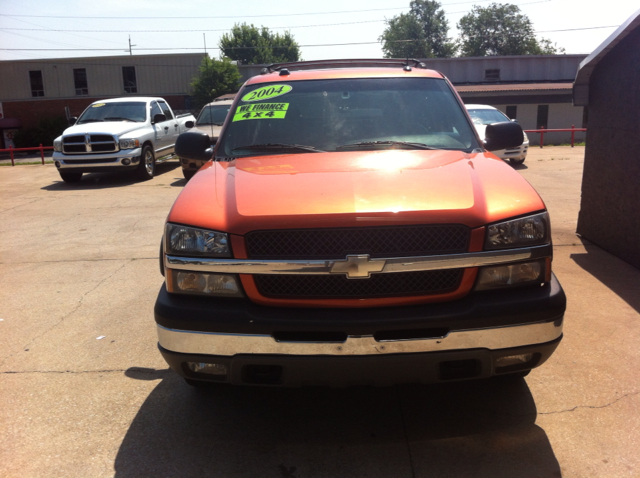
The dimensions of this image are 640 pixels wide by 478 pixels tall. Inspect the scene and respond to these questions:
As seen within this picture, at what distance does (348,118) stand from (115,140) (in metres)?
10.8

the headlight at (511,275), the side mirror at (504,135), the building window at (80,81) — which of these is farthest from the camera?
the building window at (80,81)

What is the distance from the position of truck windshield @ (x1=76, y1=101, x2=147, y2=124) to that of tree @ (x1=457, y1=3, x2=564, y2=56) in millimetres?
76865

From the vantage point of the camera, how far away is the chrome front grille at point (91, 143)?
1355 cm

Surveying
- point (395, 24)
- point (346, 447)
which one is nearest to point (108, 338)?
point (346, 447)

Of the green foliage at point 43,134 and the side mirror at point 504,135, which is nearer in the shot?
the side mirror at point 504,135

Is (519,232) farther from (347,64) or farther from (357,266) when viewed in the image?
(347,64)

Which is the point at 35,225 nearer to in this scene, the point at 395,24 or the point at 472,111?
the point at 472,111

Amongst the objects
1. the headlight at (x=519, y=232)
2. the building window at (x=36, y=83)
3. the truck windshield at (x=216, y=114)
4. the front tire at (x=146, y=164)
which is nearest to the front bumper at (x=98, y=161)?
the front tire at (x=146, y=164)

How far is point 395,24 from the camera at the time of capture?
85312 mm

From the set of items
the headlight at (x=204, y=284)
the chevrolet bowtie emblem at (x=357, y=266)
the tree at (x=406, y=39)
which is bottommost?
the headlight at (x=204, y=284)

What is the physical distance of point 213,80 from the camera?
143ft

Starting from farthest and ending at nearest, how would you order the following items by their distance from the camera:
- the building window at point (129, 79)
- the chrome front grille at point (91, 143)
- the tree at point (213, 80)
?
the building window at point (129, 79) → the tree at point (213, 80) → the chrome front grille at point (91, 143)

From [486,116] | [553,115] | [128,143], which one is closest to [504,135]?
[128,143]

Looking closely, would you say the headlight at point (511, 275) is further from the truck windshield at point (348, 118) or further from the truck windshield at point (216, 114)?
the truck windshield at point (216, 114)
